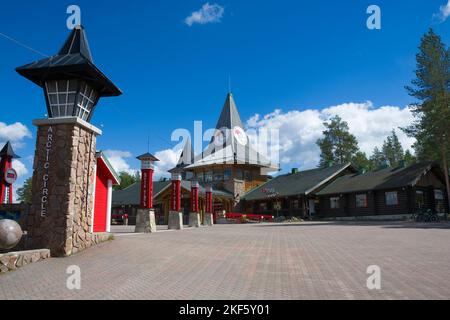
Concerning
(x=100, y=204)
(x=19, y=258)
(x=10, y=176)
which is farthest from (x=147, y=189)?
(x=19, y=258)

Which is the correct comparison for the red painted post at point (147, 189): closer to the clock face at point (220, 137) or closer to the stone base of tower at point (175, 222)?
the stone base of tower at point (175, 222)

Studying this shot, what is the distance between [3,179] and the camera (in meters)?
18.5

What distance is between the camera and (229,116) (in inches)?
2137

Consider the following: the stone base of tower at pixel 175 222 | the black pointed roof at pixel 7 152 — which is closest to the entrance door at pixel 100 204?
the stone base of tower at pixel 175 222

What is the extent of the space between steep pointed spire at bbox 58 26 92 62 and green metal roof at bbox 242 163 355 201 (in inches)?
1094

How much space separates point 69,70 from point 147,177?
9.62 meters

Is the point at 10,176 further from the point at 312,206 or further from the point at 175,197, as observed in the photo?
the point at 312,206

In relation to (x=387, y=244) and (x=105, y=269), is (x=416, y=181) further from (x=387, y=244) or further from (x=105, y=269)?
(x=105, y=269)

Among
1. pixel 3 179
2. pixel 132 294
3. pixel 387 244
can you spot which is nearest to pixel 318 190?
pixel 387 244

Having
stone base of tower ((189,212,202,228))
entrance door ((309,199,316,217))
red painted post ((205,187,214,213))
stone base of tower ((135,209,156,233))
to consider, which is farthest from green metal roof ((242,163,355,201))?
stone base of tower ((135,209,156,233))

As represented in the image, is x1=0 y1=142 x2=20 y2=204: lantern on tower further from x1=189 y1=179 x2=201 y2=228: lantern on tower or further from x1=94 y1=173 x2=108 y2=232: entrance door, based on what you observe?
x1=189 y1=179 x2=201 y2=228: lantern on tower

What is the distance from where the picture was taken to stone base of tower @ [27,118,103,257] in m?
9.14

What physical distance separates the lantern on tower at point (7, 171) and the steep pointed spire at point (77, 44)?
34.0 ft

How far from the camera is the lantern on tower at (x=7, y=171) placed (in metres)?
18.5
